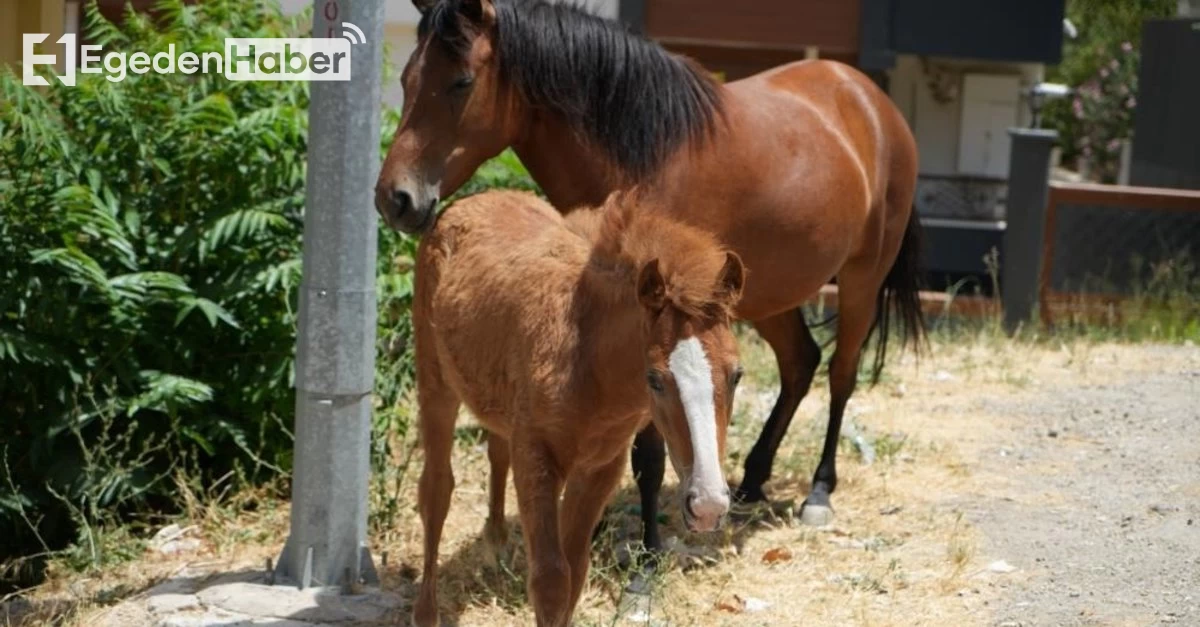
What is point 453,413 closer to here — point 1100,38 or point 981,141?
point 981,141

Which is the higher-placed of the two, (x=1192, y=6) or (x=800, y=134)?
(x=1192, y=6)

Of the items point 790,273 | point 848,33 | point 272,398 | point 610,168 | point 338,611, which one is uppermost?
point 848,33

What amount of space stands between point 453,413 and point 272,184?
2.03 m

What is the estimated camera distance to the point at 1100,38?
22.2 metres

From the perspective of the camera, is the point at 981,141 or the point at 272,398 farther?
the point at 981,141

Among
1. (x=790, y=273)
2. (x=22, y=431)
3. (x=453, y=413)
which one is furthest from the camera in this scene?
(x=22, y=431)

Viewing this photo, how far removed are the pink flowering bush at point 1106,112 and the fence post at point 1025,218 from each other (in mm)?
10103

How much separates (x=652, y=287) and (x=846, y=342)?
3131 mm

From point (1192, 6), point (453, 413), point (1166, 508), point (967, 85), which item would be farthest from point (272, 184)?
→ point (1192, 6)

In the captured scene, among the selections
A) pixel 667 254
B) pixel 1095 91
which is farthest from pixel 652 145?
pixel 1095 91

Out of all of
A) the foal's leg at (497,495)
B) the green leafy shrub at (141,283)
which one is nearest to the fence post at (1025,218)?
the green leafy shrub at (141,283)

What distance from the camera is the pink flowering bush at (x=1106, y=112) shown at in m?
21.5

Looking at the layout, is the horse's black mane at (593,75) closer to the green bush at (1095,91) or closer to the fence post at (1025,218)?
the fence post at (1025,218)

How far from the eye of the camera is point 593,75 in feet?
18.9
